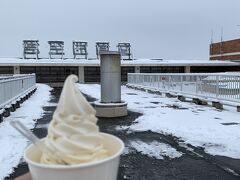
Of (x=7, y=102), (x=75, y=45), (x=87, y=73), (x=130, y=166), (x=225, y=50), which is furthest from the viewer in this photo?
(x=225, y=50)

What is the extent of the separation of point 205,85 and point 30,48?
35.6 meters

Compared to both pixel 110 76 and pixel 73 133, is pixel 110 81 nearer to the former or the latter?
pixel 110 76

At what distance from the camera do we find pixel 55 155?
2.12 metres

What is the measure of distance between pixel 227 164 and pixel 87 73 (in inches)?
1454

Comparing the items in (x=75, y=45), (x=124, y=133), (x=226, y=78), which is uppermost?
(x=75, y=45)

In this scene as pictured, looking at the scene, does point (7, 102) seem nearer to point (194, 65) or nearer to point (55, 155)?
point (55, 155)

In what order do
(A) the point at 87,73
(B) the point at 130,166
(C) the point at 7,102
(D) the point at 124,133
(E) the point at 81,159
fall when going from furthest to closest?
(A) the point at 87,73 → (C) the point at 7,102 → (D) the point at 124,133 → (B) the point at 130,166 → (E) the point at 81,159

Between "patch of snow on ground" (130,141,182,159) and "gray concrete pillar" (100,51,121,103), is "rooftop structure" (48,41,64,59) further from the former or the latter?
"patch of snow on ground" (130,141,182,159)

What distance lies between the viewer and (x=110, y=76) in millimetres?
11930

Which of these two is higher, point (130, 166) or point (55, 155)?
point (55, 155)

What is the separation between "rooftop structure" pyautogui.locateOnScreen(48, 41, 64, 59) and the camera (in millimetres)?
46044

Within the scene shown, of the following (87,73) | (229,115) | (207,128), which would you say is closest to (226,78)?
(229,115)

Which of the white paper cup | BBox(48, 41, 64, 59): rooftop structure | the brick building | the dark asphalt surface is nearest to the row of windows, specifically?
BBox(48, 41, 64, 59): rooftop structure

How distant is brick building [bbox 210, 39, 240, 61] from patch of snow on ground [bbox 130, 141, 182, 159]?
51.1 metres
